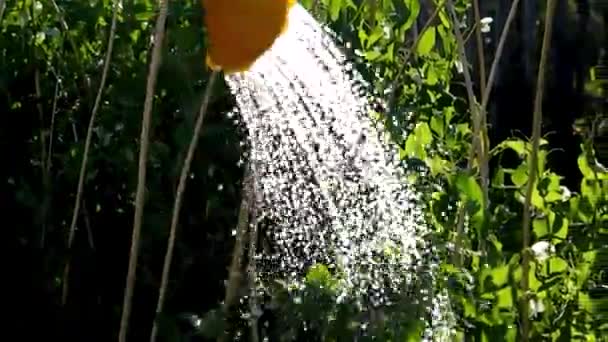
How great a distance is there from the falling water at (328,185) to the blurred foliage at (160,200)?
0.06 m

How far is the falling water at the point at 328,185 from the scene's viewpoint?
4.69 feet

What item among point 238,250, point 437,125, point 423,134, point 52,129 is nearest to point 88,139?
point 52,129

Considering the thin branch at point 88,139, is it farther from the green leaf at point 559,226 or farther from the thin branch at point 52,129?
the green leaf at point 559,226

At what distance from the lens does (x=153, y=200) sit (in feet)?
5.25

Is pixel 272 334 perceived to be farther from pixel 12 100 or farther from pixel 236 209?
pixel 12 100

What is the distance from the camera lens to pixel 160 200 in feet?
5.27

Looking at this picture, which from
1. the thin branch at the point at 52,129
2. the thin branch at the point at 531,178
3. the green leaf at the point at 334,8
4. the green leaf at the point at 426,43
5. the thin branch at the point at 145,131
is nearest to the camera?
the thin branch at the point at 145,131

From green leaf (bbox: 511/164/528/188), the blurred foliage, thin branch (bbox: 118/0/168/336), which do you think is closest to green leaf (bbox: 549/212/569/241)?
the blurred foliage

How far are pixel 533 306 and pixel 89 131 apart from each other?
2.00 ft

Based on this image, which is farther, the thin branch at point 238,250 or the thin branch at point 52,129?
the thin branch at point 52,129

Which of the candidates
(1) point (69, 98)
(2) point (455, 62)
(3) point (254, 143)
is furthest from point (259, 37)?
(2) point (455, 62)

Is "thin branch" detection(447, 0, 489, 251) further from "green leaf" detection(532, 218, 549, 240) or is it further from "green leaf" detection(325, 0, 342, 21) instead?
"green leaf" detection(325, 0, 342, 21)

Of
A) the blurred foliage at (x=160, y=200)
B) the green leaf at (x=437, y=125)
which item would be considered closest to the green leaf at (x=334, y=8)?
the blurred foliage at (x=160, y=200)

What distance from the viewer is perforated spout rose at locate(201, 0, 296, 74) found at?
127cm
